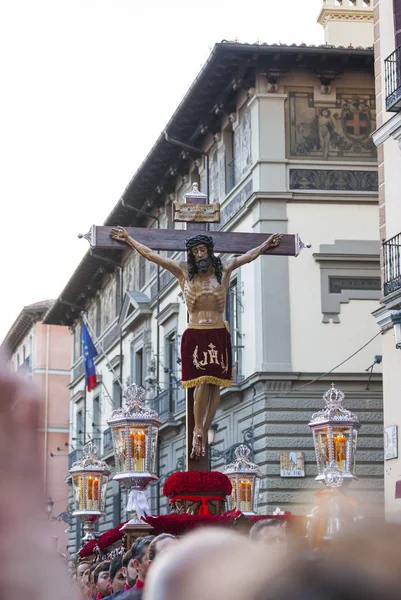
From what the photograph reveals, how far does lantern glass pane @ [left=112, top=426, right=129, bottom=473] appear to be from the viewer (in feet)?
35.8

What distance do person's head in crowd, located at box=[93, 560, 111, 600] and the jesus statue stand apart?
46.6 inches

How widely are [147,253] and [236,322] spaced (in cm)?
1526

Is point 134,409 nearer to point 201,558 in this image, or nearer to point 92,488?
point 92,488

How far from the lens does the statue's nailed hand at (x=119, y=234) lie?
10.8 m

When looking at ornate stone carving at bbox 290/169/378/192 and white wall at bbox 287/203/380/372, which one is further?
ornate stone carving at bbox 290/169/378/192

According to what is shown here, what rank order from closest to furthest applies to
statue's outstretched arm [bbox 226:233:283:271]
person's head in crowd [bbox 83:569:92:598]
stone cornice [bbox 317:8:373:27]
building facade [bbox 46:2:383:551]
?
1. person's head in crowd [bbox 83:569:92:598]
2. statue's outstretched arm [bbox 226:233:283:271]
3. building facade [bbox 46:2:383:551]
4. stone cornice [bbox 317:8:373:27]

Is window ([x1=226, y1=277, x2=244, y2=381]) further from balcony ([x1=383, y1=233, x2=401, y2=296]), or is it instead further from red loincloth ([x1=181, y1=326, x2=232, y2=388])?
red loincloth ([x1=181, y1=326, x2=232, y2=388])

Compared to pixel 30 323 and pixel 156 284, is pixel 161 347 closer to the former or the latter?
pixel 156 284

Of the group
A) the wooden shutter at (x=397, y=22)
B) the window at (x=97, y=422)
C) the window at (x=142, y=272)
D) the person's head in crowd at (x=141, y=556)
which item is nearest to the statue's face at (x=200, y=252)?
the person's head in crowd at (x=141, y=556)

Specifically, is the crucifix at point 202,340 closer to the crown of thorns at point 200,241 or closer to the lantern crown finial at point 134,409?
the crown of thorns at point 200,241

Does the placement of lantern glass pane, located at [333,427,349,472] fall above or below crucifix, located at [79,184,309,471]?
below

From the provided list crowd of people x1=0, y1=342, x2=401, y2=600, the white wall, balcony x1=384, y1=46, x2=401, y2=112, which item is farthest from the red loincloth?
the white wall

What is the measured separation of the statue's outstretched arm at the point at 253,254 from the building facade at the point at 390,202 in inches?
310

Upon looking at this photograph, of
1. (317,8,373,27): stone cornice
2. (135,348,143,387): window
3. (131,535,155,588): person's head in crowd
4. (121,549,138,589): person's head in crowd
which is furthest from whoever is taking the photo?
(135,348,143,387): window
